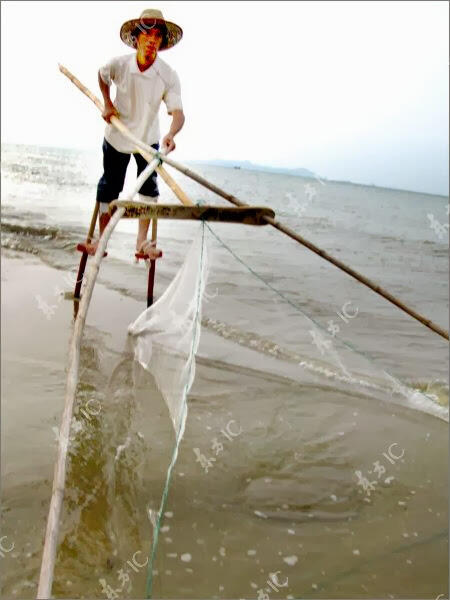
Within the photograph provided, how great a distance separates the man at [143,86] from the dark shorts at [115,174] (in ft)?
0.04

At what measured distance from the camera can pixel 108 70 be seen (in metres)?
3.89

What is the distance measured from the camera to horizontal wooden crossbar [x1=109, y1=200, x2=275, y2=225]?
2.60 m

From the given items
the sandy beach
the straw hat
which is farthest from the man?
the sandy beach

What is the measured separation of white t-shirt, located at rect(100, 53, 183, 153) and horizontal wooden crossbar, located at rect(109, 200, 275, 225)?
1766mm

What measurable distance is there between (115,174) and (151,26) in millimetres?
1279

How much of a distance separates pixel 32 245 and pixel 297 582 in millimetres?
8072

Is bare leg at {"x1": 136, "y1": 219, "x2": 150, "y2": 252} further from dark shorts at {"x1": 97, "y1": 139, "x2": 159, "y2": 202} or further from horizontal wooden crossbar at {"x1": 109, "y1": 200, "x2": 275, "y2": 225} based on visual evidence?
horizontal wooden crossbar at {"x1": 109, "y1": 200, "x2": 275, "y2": 225}

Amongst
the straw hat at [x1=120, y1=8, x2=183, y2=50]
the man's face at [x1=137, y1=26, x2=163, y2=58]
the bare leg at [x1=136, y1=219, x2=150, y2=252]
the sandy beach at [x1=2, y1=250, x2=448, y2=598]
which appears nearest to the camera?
the sandy beach at [x1=2, y1=250, x2=448, y2=598]

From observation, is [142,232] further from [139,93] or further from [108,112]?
[139,93]

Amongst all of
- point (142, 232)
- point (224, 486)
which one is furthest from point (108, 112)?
point (224, 486)

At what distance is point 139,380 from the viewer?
12.5ft

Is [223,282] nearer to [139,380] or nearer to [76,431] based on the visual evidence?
[139,380]

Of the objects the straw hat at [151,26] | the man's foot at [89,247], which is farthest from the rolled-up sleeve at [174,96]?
the man's foot at [89,247]

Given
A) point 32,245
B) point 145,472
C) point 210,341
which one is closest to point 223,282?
point 210,341
